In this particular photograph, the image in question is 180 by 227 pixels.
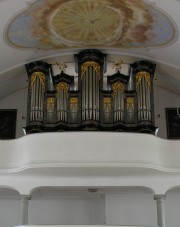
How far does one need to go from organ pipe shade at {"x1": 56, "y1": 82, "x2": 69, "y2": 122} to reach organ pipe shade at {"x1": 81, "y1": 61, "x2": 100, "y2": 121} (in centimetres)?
54

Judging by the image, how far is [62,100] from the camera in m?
14.1

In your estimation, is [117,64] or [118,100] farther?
[117,64]

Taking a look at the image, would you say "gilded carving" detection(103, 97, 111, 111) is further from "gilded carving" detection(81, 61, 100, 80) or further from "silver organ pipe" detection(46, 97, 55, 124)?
"silver organ pipe" detection(46, 97, 55, 124)

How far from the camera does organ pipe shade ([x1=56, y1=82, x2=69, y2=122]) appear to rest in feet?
45.4

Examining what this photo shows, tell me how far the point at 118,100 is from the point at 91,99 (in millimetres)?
798

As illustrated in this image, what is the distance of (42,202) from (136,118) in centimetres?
396

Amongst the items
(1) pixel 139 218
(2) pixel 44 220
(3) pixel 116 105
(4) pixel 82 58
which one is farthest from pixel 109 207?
(4) pixel 82 58

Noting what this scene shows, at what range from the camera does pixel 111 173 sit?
12.6m

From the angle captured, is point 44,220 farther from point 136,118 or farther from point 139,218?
point 136,118

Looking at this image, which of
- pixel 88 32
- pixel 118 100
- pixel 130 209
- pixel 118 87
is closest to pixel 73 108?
pixel 118 100

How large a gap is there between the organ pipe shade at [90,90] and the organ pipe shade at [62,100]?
539 mm

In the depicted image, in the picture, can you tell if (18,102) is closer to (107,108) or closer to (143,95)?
(107,108)

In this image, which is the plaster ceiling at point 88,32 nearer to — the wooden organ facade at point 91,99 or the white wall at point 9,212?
the wooden organ facade at point 91,99

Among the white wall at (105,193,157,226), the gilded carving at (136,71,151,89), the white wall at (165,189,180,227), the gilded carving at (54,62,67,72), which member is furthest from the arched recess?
the gilded carving at (54,62,67,72)
